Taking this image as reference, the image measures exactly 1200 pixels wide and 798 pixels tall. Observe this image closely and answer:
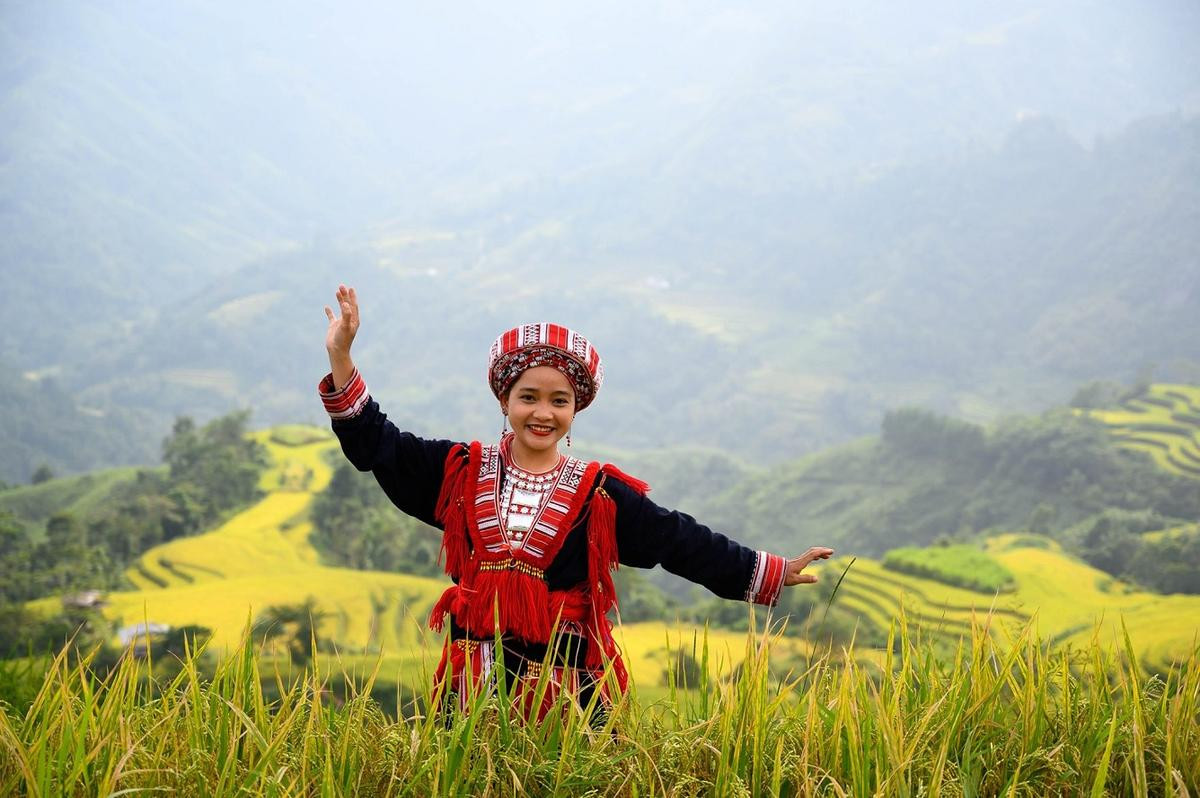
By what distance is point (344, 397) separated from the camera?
8.00ft

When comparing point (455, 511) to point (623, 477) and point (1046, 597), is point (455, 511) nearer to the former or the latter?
point (623, 477)

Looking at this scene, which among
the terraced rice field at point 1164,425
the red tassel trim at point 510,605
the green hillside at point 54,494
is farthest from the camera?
the terraced rice field at point 1164,425

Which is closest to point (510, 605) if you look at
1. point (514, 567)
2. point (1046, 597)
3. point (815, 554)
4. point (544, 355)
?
point (514, 567)

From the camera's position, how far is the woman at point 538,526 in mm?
2406

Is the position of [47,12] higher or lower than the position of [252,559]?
higher

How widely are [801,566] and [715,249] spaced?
502ft

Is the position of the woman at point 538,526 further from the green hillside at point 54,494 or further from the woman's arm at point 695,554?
the green hillside at point 54,494

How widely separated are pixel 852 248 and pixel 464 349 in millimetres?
56318

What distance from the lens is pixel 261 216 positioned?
19138cm

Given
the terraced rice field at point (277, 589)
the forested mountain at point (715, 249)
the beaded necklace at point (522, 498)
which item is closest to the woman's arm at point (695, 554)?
the beaded necklace at point (522, 498)

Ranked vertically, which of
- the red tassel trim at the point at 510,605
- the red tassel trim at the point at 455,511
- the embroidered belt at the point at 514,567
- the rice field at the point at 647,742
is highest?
the red tassel trim at the point at 455,511

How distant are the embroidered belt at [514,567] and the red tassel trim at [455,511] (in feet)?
0.27

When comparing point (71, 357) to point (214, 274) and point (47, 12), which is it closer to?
point (214, 274)

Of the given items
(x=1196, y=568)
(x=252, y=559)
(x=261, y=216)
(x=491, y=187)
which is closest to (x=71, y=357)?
(x=261, y=216)
